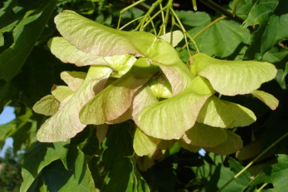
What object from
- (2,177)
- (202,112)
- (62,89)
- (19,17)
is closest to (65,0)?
(19,17)

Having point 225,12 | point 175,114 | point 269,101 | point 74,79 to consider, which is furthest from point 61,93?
point 225,12

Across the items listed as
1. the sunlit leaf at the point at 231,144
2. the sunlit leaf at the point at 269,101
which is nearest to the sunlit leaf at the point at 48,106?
the sunlit leaf at the point at 231,144

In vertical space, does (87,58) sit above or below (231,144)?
above

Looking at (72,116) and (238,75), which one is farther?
(72,116)

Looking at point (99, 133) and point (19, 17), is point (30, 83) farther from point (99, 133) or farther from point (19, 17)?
point (99, 133)

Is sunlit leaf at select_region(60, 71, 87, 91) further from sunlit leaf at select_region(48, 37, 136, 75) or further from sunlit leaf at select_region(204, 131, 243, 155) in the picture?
sunlit leaf at select_region(204, 131, 243, 155)

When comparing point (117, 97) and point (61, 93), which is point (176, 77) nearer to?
point (117, 97)

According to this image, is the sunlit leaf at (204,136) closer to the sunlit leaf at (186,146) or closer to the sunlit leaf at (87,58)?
the sunlit leaf at (186,146)
